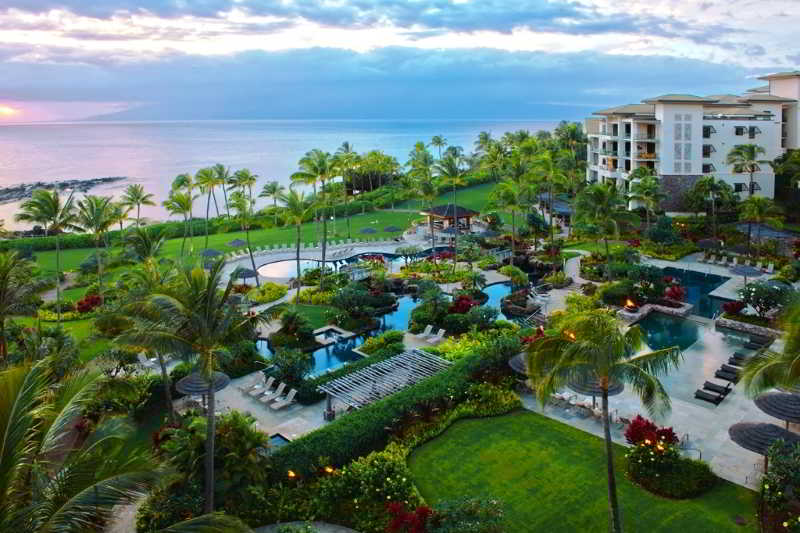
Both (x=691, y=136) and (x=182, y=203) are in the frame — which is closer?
(x=182, y=203)

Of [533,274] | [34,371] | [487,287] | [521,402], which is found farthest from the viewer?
[533,274]

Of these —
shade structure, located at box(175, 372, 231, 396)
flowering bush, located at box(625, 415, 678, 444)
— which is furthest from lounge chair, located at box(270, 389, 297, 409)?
flowering bush, located at box(625, 415, 678, 444)

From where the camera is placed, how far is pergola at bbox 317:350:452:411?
2003cm

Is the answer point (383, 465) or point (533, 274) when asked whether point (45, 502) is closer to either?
point (383, 465)

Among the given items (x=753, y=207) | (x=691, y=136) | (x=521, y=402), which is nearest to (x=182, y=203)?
(x=521, y=402)

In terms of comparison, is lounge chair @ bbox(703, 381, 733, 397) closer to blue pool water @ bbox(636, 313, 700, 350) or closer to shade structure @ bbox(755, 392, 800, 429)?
shade structure @ bbox(755, 392, 800, 429)

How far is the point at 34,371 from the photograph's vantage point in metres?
8.55

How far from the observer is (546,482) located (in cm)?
1609

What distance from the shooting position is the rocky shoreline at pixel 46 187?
344 feet

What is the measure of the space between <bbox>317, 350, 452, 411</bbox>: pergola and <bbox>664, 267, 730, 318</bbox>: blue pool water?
15.6 metres

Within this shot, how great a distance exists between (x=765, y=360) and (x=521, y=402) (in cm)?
840

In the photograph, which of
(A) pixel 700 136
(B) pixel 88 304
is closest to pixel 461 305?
(B) pixel 88 304

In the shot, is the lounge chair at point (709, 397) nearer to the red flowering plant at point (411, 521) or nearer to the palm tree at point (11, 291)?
the red flowering plant at point (411, 521)

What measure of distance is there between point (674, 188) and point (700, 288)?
21.3 meters
